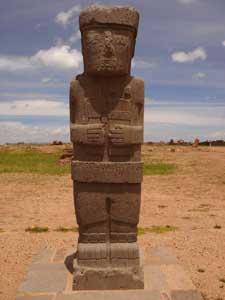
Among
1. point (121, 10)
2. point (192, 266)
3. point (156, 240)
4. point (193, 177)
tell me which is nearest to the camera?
point (121, 10)

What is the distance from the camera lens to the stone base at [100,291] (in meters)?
5.61

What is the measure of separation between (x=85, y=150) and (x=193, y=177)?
1524 centimetres

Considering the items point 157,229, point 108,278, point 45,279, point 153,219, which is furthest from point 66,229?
point 108,278

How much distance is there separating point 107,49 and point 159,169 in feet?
60.1

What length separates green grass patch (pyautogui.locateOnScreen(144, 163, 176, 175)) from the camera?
72.8 ft

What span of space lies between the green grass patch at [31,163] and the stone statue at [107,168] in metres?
15.7

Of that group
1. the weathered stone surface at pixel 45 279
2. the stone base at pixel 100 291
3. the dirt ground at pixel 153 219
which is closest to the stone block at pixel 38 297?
the stone base at pixel 100 291

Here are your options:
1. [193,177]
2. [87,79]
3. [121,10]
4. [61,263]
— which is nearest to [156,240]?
[61,263]

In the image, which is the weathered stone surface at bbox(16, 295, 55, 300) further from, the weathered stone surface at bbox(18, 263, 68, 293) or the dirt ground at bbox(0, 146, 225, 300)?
the dirt ground at bbox(0, 146, 225, 300)

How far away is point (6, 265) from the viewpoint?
7746mm

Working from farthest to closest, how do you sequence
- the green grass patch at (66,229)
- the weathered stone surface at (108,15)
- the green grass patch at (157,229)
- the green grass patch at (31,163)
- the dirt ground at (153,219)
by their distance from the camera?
1. the green grass patch at (31,163)
2. the green grass patch at (66,229)
3. the green grass patch at (157,229)
4. the dirt ground at (153,219)
5. the weathered stone surface at (108,15)

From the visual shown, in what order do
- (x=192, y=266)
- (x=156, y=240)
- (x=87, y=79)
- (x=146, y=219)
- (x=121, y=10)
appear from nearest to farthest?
(x=121, y=10), (x=87, y=79), (x=192, y=266), (x=156, y=240), (x=146, y=219)

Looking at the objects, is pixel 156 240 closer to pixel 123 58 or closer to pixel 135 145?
pixel 135 145

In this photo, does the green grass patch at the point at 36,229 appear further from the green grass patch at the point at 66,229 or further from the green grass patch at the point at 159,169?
the green grass patch at the point at 159,169
